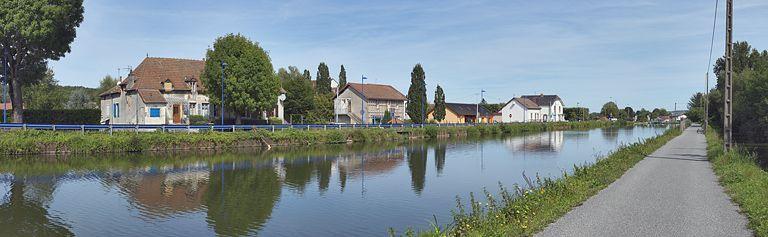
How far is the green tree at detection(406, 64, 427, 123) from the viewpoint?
7419 cm

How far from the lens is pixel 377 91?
3105 inches

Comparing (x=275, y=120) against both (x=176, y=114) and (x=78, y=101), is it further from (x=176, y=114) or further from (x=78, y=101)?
(x=78, y=101)

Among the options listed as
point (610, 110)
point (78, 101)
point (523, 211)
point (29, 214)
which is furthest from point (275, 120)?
point (610, 110)

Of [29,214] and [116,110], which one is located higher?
[116,110]

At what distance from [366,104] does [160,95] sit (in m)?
29.8

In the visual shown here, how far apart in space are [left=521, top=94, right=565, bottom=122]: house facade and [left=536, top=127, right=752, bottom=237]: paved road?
10721 centimetres

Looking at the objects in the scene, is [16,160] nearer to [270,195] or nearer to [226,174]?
[226,174]

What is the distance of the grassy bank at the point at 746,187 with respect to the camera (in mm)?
10328

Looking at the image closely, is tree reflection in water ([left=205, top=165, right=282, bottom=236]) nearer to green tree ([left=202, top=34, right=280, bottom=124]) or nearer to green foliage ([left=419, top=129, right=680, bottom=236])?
green foliage ([left=419, top=129, right=680, bottom=236])

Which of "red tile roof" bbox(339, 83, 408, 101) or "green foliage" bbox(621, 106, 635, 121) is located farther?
"green foliage" bbox(621, 106, 635, 121)

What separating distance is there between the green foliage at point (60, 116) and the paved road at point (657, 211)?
47754mm

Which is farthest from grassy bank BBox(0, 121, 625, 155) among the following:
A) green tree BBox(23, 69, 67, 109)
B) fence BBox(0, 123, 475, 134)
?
green tree BBox(23, 69, 67, 109)

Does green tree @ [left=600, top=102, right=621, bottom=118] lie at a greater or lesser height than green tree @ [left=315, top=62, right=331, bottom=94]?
lesser

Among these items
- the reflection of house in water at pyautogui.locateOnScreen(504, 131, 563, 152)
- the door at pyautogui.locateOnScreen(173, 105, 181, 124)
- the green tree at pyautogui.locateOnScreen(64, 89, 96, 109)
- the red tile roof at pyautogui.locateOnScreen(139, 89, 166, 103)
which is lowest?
the reflection of house in water at pyautogui.locateOnScreen(504, 131, 563, 152)
